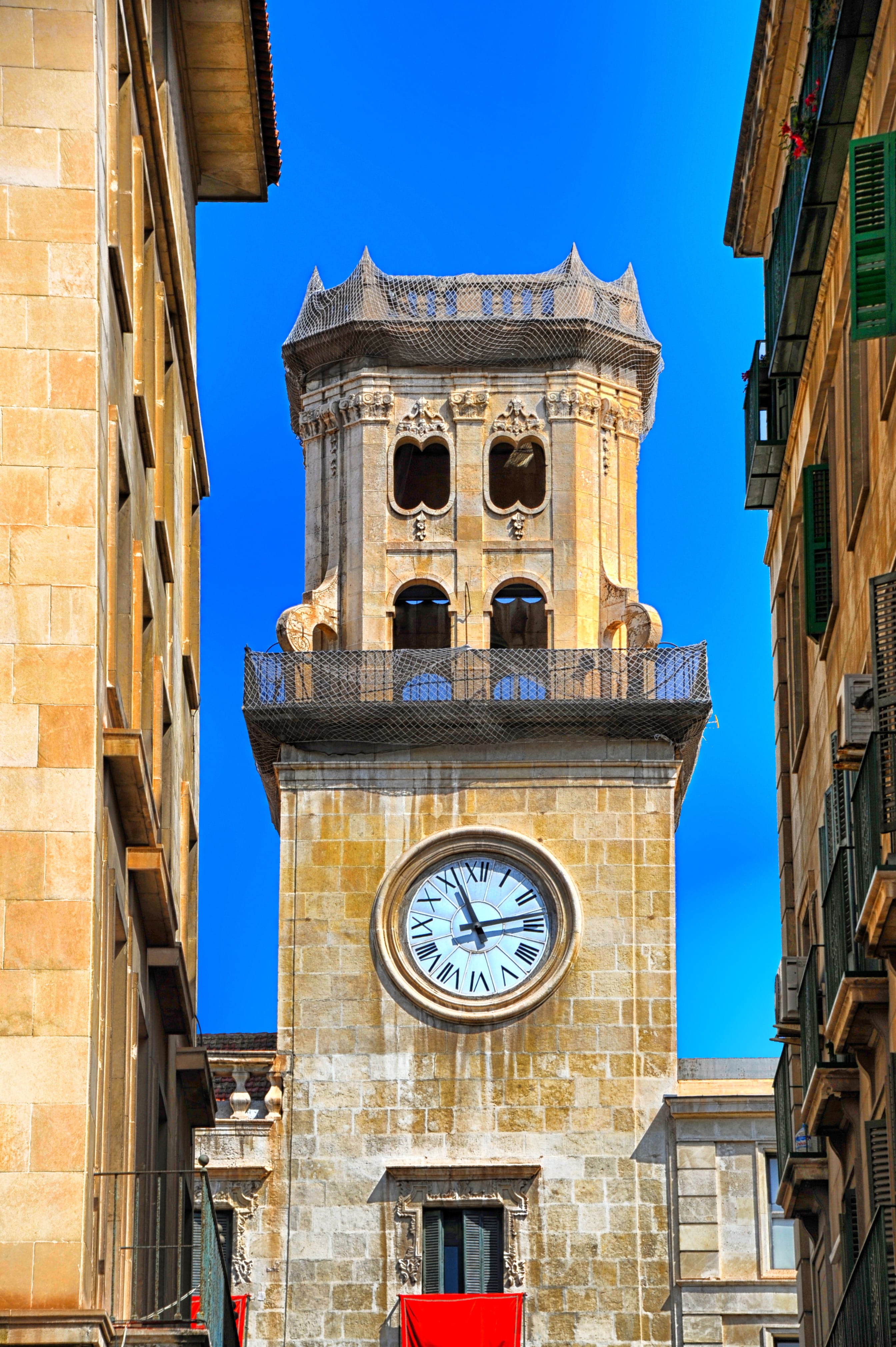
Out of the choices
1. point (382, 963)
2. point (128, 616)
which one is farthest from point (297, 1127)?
point (128, 616)

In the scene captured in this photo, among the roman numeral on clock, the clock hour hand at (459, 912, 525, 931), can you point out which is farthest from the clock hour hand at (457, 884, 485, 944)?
the roman numeral on clock

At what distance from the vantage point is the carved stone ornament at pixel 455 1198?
144 ft

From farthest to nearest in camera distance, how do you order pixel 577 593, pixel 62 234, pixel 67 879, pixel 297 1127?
pixel 577 593, pixel 297 1127, pixel 62 234, pixel 67 879

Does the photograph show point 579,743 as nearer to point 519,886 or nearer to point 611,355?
point 519,886

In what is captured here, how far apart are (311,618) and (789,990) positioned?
20.5m

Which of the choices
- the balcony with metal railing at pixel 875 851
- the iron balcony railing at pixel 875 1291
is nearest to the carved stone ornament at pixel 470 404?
the iron balcony railing at pixel 875 1291

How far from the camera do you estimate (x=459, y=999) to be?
4547cm

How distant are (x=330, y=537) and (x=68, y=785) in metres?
31.6

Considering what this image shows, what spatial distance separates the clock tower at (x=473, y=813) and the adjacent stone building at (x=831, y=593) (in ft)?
41.6

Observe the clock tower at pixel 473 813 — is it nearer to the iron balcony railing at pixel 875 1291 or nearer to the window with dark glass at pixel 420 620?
the window with dark glass at pixel 420 620

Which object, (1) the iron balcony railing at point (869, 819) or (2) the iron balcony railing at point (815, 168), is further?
(2) the iron balcony railing at point (815, 168)

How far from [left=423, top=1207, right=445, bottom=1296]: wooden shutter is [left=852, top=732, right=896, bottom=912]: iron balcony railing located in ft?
78.9

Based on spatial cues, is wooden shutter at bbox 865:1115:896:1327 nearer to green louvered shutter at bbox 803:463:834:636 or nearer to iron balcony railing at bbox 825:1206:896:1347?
iron balcony railing at bbox 825:1206:896:1347

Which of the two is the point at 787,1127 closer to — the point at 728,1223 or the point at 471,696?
the point at 728,1223
